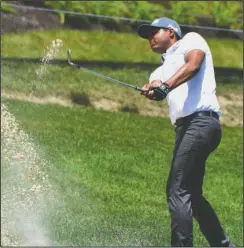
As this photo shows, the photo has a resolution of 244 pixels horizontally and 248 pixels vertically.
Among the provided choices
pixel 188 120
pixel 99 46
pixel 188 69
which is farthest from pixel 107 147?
pixel 188 69

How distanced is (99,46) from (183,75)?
10.1m

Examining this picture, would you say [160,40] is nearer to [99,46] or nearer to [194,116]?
[194,116]

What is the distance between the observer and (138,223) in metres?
9.03

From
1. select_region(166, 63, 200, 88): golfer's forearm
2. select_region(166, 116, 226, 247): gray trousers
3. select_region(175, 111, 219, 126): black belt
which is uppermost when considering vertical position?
select_region(166, 63, 200, 88): golfer's forearm

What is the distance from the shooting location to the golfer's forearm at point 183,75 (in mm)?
6605

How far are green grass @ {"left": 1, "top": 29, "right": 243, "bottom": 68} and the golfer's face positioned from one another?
26.4 feet

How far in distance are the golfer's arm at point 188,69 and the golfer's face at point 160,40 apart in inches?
13.2

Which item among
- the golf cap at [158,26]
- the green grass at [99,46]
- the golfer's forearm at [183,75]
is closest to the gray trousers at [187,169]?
the golfer's forearm at [183,75]

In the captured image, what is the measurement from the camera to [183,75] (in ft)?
21.8

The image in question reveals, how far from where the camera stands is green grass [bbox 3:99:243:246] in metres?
8.53

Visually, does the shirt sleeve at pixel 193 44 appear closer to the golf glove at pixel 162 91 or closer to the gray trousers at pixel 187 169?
the golf glove at pixel 162 91

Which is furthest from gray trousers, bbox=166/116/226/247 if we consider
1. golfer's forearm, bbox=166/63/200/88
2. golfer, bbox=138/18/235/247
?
golfer's forearm, bbox=166/63/200/88

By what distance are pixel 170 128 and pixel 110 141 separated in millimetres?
1621

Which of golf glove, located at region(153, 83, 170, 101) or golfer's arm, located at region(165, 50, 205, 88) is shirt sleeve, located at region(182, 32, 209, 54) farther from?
golf glove, located at region(153, 83, 170, 101)
